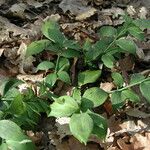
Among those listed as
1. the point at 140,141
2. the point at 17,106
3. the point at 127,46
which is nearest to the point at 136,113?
the point at 140,141

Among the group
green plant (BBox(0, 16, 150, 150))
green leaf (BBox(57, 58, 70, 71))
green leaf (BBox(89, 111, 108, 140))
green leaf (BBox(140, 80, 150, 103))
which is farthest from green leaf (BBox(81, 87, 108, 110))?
green leaf (BBox(57, 58, 70, 71))

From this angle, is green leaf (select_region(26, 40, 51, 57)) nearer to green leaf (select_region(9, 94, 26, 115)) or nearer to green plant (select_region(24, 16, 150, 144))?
green plant (select_region(24, 16, 150, 144))

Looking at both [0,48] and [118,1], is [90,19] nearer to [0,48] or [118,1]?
[118,1]

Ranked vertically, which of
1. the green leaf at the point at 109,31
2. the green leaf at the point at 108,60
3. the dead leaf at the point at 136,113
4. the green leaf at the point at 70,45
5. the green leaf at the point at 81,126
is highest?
the green leaf at the point at 109,31

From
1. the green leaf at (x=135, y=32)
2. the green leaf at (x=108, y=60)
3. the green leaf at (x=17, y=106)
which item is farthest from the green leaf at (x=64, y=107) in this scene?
the green leaf at (x=135, y=32)

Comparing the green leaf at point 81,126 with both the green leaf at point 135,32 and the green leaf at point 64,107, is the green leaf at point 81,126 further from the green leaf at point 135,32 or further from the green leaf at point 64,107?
the green leaf at point 135,32

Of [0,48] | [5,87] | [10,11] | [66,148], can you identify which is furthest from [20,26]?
[66,148]

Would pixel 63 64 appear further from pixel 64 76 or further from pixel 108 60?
pixel 108 60
